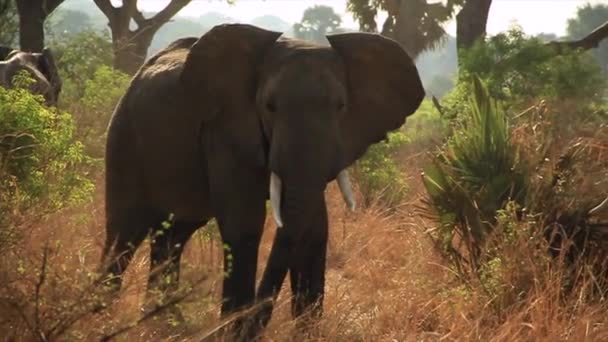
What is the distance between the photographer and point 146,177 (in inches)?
225

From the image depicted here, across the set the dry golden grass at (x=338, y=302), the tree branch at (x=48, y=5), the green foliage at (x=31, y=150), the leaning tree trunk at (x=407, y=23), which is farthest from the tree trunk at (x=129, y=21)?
the green foliage at (x=31, y=150)

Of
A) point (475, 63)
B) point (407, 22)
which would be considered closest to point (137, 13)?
point (407, 22)

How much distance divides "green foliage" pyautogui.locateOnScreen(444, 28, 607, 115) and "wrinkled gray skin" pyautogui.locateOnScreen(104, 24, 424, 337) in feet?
20.9

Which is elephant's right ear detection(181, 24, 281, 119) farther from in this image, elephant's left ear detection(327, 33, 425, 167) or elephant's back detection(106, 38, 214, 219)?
elephant's left ear detection(327, 33, 425, 167)

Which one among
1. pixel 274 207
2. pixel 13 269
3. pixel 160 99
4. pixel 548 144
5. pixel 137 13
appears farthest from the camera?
pixel 137 13

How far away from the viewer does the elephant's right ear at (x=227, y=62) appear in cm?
514

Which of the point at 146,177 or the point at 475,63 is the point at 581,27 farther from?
the point at 146,177

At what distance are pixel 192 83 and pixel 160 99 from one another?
37 centimetres

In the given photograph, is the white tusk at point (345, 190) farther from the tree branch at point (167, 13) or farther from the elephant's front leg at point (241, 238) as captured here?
the tree branch at point (167, 13)

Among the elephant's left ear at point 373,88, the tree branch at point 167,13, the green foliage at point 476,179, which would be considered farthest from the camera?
the tree branch at point 167,13

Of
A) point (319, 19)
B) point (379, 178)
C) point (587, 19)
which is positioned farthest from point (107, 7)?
point (319, 19)

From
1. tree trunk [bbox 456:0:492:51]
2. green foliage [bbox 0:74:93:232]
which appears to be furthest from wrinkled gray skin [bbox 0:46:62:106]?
tree trunk [bbox 456:0:492:51]

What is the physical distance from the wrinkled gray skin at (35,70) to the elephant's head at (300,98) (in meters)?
1.89

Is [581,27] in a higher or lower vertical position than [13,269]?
lower
